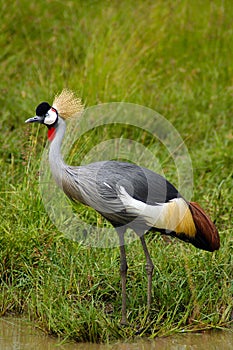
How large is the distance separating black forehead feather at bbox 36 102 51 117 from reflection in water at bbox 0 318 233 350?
1.18 meters

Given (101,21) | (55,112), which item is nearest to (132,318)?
(55,112)

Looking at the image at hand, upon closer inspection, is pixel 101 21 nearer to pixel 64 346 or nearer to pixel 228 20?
pixel 228 20

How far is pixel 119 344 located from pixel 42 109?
1348 mm

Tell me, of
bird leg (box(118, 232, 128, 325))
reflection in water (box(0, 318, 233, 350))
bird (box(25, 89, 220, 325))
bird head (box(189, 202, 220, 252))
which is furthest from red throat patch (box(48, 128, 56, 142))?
reflection in water (box(0, 318, 233, 350))

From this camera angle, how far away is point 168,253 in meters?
4.59

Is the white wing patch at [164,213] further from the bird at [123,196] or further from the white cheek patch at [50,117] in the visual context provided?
the white cheek patch at [50,117]

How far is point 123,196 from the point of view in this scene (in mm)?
3963

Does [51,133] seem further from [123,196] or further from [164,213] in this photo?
[164,213]

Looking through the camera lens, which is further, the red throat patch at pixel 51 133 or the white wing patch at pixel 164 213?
the red throat patch at pixel 51 133

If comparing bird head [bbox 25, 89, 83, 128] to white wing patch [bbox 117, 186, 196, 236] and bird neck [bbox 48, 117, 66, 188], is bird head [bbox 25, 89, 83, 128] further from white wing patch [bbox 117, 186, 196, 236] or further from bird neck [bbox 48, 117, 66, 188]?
white wing patch [bbox 117, 186, 196, 236]

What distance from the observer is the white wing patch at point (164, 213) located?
3973mm

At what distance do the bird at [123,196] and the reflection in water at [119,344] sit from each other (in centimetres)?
20

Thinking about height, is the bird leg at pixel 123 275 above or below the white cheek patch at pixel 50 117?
below

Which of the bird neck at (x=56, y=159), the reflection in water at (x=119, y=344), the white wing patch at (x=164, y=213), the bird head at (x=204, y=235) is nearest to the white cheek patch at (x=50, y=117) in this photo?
the bird neck at (x=56, y=159)
